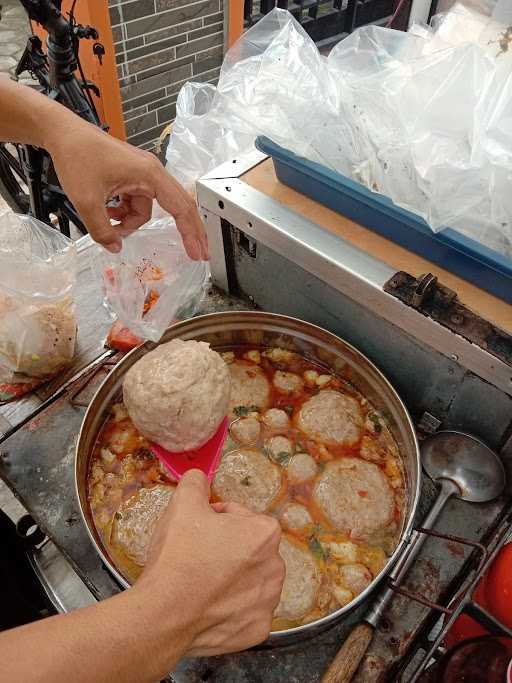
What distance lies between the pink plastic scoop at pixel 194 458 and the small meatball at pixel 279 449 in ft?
0.46

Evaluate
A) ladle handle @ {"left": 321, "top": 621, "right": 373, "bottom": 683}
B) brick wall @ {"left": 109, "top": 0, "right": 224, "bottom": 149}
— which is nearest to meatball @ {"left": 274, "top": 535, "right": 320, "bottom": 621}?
ladle handle @ {"left": 321, "top": 621, "right": 373, "bottom": 683}

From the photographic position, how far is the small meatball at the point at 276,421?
1464 millimetres

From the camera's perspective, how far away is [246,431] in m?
1.44

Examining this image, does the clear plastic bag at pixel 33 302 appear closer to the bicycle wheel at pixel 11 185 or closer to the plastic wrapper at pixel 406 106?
the plastic wrapper at pixel 406 106

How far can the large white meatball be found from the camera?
1.24m

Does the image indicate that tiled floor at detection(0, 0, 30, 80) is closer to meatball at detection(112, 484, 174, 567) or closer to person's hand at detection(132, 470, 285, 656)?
meatball at detection(112, 484, 174, 567)

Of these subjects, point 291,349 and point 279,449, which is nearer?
point 279,449

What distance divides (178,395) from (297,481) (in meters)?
0.41

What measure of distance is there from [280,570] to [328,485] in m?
0.45

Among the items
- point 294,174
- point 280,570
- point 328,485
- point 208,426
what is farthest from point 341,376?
point 280,570

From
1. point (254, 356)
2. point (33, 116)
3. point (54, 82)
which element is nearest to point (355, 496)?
point (254, 356)

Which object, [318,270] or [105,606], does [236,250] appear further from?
[105,606]

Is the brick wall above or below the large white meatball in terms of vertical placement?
above

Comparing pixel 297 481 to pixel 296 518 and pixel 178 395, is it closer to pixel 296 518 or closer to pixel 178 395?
pixel 296 518
